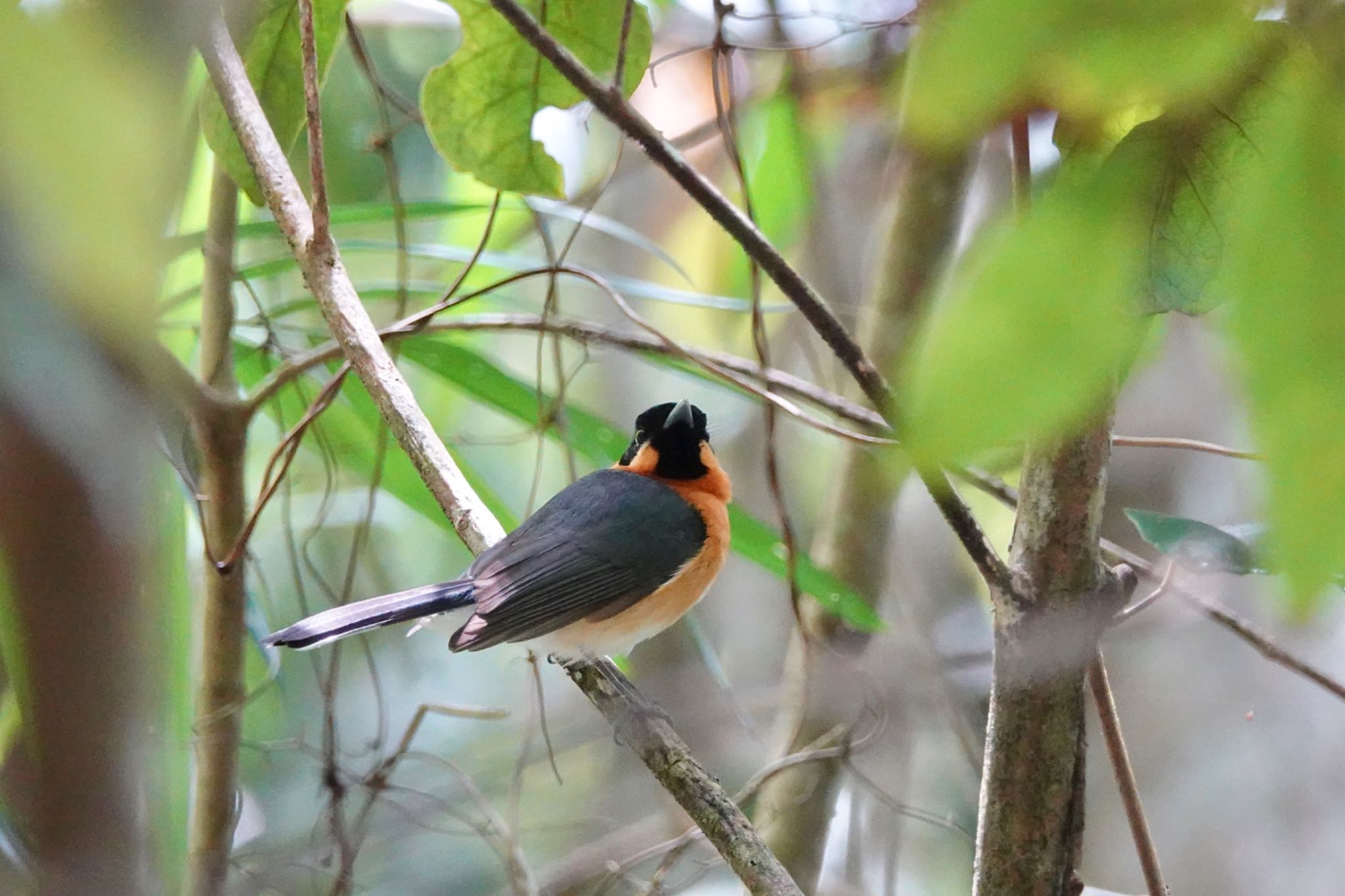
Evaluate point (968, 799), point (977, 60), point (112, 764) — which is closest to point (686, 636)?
point (968, 799)

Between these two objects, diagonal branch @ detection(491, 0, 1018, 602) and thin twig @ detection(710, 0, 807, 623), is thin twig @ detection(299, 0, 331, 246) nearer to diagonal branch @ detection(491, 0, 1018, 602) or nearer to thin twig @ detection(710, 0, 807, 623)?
diagonal branch @ detection(491, 0, 1018, 602)

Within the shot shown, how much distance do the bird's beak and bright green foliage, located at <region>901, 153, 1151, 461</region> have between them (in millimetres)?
1977

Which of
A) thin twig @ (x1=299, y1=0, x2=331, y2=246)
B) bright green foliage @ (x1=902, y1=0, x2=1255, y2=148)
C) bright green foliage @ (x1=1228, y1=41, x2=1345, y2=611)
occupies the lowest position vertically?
bright green foliage @ (x1=1228, y1=41, x2=1345, y2=611)

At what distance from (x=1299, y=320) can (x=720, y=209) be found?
85cm

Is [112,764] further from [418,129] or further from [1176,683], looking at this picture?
[1176,683]

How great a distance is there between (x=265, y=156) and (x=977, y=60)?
50.7 inches

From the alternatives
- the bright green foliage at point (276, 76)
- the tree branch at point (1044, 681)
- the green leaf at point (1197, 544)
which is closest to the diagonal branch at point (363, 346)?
the bright green foliage at point (276, 76)

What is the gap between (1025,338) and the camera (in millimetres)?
262

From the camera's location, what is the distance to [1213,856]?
3.00 meters

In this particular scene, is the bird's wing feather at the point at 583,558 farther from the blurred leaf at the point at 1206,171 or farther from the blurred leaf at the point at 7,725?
the blurred leaf at the point at 1206,171

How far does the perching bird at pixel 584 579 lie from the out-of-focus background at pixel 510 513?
9 cm

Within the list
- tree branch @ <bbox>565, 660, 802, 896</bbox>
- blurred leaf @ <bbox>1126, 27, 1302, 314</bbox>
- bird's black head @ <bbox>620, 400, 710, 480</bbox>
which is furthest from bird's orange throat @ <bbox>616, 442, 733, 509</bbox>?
blurred leaf @ <bbox>1126, 27, 1302, 314</bbox>

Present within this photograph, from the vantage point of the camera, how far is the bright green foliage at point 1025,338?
25cm

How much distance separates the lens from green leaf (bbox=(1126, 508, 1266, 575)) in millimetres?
1220
